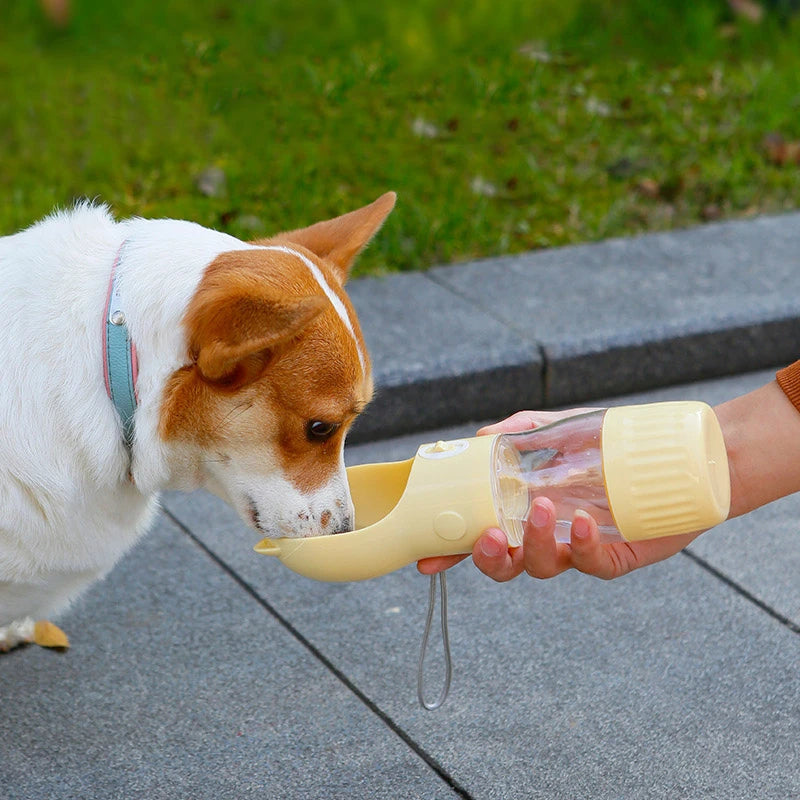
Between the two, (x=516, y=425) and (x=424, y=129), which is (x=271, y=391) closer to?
(x=516, y=425)

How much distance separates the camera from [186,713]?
10.5ft

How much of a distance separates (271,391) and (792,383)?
1228 millimetres

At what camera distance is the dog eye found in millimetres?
2609

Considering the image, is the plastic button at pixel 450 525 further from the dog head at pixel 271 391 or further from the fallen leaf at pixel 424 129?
the fallen leaf at pixel 424 129

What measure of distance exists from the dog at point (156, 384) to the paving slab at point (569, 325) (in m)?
1.90

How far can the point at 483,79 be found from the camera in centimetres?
696

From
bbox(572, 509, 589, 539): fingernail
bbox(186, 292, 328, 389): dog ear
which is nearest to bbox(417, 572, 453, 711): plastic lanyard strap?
bbox(572, 509, 589, 539): fingernail

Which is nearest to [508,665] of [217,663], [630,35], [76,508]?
[217,663]

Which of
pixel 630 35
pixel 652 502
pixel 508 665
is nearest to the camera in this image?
pixel 652 502

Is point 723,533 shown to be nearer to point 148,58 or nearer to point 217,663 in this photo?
point 217,663

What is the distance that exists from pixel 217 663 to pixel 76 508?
97 centimetres

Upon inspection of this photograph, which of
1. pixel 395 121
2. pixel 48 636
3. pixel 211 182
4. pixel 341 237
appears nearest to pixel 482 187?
pixel 395 121

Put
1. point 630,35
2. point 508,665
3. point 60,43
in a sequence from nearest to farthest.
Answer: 1. point 508,665
2. point 60,43
3. point 630,35

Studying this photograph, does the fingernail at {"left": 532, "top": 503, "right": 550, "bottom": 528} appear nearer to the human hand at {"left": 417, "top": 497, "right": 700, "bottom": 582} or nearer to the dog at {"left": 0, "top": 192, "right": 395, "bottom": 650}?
the human hand at {"left": 417, "top": 497, "right": 700, "bottom": 582}
